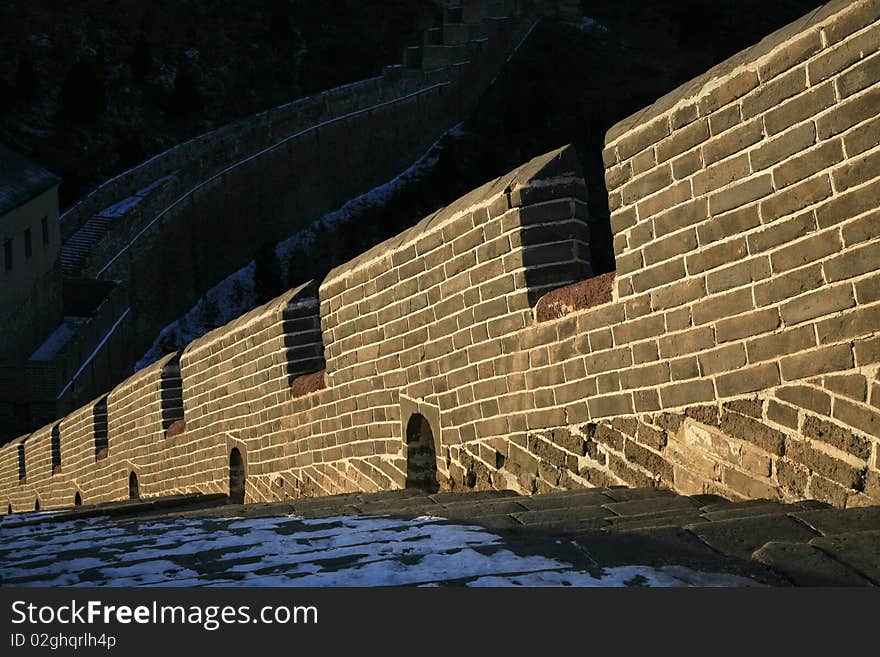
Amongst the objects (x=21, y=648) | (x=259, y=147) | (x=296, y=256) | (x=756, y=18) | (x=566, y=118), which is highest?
(x=756, y=18)

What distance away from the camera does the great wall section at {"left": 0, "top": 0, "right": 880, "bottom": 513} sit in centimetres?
443

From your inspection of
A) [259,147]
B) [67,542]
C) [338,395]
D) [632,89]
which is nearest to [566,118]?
[632,89]

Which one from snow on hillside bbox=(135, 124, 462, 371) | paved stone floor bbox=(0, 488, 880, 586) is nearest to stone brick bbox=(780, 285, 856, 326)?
paved stone floor bbox=(0, 488, 880, 586)

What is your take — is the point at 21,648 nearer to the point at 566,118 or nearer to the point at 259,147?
the point at 259,147

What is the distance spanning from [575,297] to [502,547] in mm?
2242

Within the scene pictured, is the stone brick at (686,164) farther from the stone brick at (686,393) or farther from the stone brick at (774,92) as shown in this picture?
the stone brick at (686,393)

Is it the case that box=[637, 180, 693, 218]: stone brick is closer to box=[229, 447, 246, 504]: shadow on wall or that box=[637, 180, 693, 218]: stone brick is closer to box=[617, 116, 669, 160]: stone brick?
box=[617, 116, 669, 160]: stone brick

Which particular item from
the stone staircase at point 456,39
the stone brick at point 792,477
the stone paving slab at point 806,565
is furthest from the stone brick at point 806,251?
the stone staircase at point 456,39

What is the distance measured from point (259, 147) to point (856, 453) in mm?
37600

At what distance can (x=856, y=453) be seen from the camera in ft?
14.3

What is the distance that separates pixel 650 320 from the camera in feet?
17.9

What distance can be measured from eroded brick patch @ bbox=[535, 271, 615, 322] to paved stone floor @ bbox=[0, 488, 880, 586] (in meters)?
0.90

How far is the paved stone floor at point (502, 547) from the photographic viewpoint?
3441mm

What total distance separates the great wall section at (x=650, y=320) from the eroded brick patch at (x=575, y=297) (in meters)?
0.01
